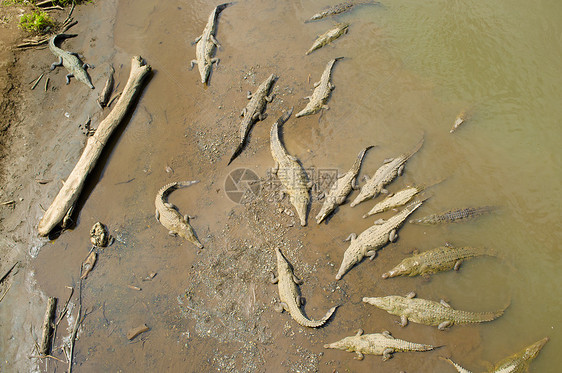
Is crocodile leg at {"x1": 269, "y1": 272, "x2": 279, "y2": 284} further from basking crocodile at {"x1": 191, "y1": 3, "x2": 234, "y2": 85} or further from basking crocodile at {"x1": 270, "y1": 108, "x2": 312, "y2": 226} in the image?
basking crocodile at {"x1": 191, "y1": 3, "x2": 234, "y2": 85}

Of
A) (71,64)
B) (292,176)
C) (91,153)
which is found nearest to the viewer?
(292,176)

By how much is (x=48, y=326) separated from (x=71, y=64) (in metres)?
7.98

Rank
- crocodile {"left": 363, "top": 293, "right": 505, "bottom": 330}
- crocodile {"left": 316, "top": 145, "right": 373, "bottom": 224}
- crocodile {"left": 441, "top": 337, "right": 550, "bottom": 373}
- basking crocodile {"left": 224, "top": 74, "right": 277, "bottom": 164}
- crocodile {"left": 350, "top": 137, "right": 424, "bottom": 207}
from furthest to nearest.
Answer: basking crocodile {"left": 224, "top": 74, "right": 277, "bottom": 164}
crocodile {"left": 350, "top": 137, "right": 424, "bottom": 207}
crocodile {"left": 316, "top": 145, "right": 373, "bottom": 224}
crocodile {"left": 363, "top": 293, "right": 505, "bottom": 330}
crocodile {"left": 441, "top": 337, "right": 550, "bottom": 373}

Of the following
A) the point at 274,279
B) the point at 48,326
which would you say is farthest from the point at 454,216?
the point at 48,326

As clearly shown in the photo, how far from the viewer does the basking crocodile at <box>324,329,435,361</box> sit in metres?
6.21

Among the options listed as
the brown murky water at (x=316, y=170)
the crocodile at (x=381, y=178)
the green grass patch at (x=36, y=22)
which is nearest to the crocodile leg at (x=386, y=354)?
the brown murky water at (x=316, y=170)

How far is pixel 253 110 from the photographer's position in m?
9.02

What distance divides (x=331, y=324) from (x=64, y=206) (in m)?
7.25

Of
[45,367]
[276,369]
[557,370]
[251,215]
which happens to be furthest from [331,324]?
[45,367]

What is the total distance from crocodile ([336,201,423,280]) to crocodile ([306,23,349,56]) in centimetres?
614

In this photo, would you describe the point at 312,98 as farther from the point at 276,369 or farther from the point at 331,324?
the point at 276,369

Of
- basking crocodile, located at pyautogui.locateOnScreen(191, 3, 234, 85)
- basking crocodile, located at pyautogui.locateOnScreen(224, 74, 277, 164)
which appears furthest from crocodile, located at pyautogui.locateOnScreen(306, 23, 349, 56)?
basking crocodile, located at pyautogui.locateOnScreen(191, 3, 234, 85)

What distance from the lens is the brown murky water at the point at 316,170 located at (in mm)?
6602

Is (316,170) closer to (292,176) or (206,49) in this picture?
(292,176)
